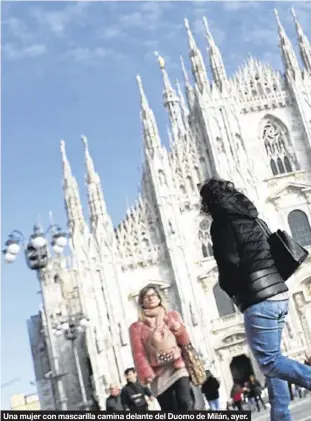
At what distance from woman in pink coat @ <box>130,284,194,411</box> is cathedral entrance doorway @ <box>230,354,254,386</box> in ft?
70.6

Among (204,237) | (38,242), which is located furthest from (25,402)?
(38,242)

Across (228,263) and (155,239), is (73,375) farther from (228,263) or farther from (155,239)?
(228,263)

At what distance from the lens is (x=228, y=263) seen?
416 cm

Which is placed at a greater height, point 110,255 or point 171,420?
point 110,255

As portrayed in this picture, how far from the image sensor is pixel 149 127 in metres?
28.0

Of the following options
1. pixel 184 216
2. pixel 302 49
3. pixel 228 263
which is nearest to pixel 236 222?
pixel 228 263

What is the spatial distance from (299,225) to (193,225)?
15.8 feet

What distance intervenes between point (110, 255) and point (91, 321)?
283cm

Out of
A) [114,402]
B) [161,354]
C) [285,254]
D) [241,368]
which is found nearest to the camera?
[285,254]

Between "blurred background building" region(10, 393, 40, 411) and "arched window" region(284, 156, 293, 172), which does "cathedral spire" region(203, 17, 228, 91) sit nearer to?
"arched window" region(284, 156, 293, 172)

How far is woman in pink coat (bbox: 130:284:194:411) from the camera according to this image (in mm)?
4902

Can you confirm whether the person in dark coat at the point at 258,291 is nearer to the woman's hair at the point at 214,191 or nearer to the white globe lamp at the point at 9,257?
the woman's hair at the point at 214,191

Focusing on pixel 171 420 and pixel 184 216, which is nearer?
pixel 171 420
